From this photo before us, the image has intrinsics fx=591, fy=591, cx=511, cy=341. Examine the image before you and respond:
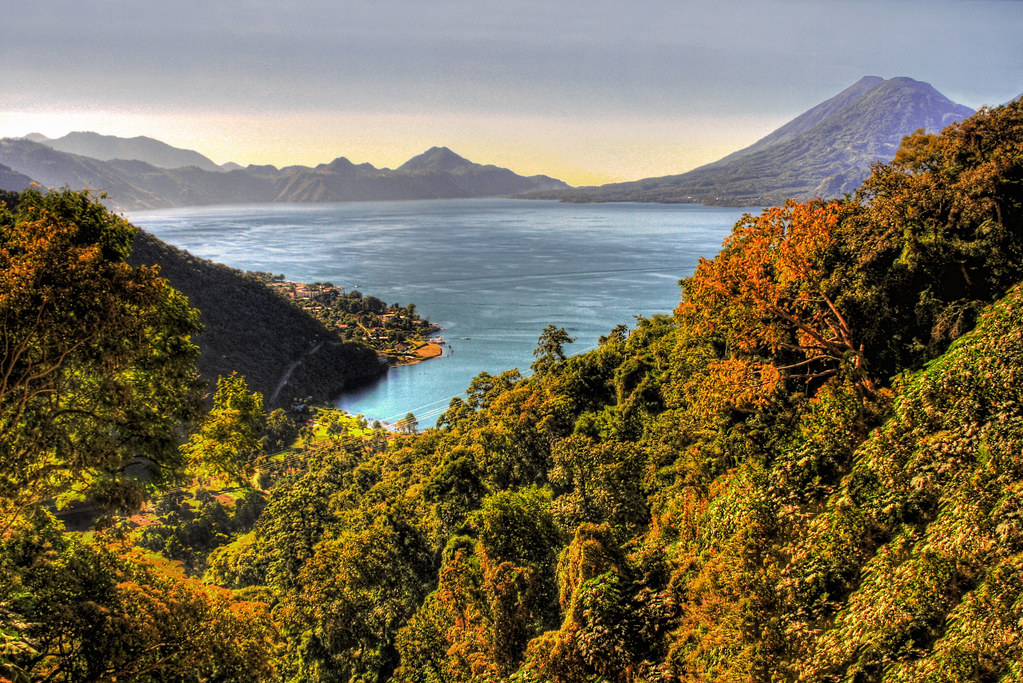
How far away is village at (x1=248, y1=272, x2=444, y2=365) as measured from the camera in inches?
1921

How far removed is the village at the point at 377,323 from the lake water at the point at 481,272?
186cm

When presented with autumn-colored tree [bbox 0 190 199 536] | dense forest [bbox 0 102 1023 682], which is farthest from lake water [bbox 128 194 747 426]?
autumn-colored tree [bbox 0 190 199 536]

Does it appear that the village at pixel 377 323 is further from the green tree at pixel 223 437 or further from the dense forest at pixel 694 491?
the green tree at pixel 223 437

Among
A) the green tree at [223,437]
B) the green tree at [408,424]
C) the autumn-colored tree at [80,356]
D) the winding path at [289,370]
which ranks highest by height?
the autumn-colored tree at [80,356]

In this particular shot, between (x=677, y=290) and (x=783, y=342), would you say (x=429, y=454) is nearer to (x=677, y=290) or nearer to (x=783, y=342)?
(x=783, y=342)

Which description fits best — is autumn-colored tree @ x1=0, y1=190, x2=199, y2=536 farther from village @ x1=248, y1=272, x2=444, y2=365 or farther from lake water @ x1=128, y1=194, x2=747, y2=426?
village @ x1=248, y1=272, x2=444, y2=365

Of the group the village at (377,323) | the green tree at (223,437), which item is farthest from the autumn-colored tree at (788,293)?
the village at (377,323)

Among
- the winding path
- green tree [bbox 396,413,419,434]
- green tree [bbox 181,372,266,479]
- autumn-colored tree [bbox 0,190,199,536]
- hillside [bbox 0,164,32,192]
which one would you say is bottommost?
green tree [bbox 396,413,419,434]

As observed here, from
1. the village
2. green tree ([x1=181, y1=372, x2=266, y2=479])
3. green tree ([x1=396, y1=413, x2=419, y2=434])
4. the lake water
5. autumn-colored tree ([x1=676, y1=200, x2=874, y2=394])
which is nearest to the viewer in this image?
green tree ([x1=181, y1=372, x2=266, y2=479])

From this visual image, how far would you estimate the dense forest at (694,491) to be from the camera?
13.1ft

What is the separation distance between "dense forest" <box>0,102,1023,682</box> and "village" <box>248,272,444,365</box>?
38.7m

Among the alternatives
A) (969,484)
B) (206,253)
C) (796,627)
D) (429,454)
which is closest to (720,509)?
(796,627)

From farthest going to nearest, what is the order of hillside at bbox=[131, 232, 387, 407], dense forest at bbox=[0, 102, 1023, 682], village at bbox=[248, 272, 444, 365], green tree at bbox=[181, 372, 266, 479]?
village at bbox=[248, 272, 444, 365], hillside at bbox=[131, 232, 387, 407], green tree at bbox=[181, 372, 266, 479], dense forest at bbox=[0, 102, 1023, 682]

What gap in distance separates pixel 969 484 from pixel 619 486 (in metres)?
5.67
